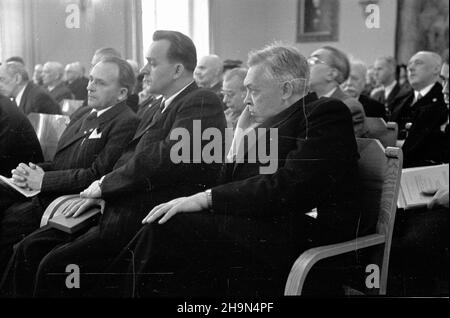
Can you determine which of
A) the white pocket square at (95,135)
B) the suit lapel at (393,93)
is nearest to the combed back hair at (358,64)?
the suit lapel at (393,93)

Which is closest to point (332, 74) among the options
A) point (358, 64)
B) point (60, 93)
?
point (358, 64)

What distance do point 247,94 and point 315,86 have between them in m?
0.29

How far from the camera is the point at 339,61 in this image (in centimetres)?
203

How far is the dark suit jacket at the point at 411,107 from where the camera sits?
2.06 metres

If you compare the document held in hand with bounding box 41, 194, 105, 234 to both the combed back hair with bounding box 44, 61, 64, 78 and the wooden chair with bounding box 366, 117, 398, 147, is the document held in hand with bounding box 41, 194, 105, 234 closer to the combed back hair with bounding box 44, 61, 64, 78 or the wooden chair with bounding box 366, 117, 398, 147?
the combed back hair with bounding box 44, 61, 64, 78

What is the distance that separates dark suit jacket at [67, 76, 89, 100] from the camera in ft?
6.83

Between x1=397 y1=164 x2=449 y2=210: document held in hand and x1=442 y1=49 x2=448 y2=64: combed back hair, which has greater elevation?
x1=442 y1=49 x2=448 y2=64: combed back hair

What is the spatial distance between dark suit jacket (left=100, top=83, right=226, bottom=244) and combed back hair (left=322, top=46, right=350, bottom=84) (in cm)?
42

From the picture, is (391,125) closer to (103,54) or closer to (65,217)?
(103,54)

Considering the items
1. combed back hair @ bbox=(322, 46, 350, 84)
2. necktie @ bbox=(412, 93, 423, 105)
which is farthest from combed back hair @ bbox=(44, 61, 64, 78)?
necktie @ bbox=(412, 93, 423, 105)
